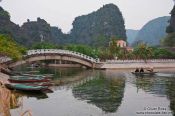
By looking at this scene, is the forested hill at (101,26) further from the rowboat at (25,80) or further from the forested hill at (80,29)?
the rowboat at (25,80)

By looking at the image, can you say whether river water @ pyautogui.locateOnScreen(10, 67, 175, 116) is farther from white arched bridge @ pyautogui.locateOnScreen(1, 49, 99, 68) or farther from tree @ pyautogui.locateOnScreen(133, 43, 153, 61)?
tree @ pyautogui.locateOnScreen(133, 43, 153, 61)

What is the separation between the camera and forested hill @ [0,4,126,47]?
13538 centimetres

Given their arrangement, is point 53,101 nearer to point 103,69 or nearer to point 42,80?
point 42,80

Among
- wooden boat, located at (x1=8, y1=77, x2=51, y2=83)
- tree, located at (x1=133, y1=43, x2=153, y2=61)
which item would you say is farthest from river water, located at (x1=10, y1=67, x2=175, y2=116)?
tree, located at (x1=133, y1=43, x2=153, y2=61)

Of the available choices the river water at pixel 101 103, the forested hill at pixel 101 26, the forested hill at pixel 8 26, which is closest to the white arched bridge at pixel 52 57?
the river water at pixel 101 103

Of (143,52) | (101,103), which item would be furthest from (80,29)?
(101,103)

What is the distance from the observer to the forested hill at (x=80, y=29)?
5330 inches

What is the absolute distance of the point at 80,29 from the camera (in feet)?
641

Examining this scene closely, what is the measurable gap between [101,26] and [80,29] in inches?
816

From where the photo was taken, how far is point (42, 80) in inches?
1503

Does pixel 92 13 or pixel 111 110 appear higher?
pixel 92 13

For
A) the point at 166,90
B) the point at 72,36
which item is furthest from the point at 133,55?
the point at 72,36

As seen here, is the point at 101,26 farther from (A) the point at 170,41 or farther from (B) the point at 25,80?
(B) the point at 25,80

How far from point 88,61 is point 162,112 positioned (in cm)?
5264
